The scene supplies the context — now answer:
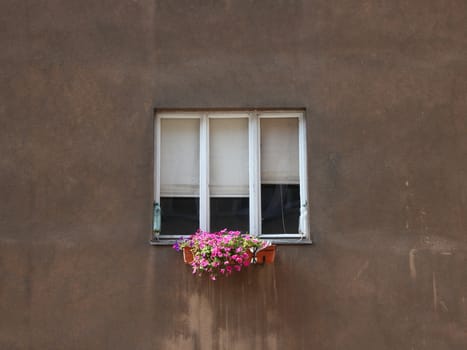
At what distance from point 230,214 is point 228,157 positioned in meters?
0.68

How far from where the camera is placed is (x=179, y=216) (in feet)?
24.2

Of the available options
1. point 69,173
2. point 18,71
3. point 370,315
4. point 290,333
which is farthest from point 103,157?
point 370,315

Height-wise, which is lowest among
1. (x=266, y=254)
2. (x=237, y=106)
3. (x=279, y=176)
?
(x=266, y=254)

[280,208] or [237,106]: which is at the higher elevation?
[237,106]

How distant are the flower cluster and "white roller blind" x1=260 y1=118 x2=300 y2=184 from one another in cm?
96

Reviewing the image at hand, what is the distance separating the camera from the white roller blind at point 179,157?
7.45 metres

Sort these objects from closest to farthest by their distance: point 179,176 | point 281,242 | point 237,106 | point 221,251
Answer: point 221,251 < point 281,242 < point 237,106 < point 179,176

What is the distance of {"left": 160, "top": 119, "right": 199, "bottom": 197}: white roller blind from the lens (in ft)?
24.4

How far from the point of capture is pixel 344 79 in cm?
734

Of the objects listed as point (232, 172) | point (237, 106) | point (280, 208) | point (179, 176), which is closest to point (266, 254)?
point (280, 208)

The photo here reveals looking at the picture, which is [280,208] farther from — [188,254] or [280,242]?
[188,254]

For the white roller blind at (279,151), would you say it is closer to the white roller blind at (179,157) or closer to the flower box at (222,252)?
the white roller blind at (179,157)

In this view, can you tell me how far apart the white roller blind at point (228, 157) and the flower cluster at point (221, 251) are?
0.77 m

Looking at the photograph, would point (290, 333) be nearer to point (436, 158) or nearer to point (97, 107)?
point (436, 158)
